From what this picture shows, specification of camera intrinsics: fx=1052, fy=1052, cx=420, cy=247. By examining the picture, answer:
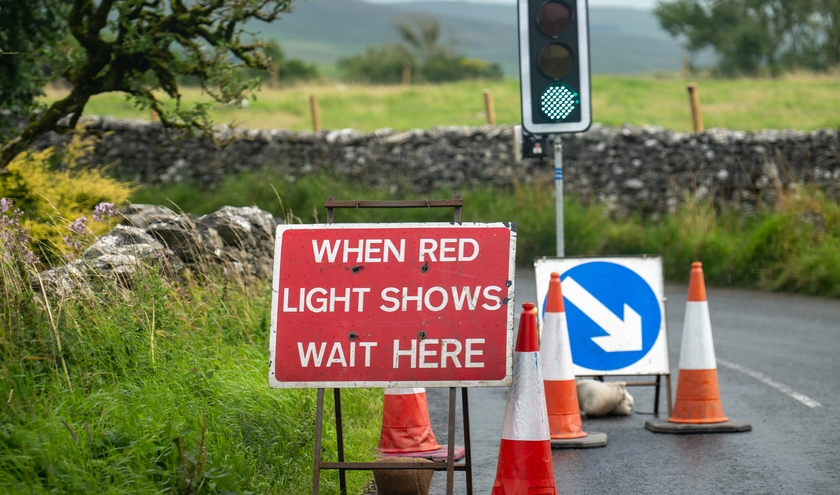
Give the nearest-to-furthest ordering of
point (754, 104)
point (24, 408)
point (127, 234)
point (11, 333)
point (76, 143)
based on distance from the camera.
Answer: point (24, 408)
point (11, 333)
point (127, 234)
point (76, 143)
point (754, 104)

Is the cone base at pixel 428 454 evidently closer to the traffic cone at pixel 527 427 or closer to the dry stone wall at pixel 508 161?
the traffic cone at pixel 527 427

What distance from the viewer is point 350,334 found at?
5.05m

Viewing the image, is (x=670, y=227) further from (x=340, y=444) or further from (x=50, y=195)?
(x=340, y=444)

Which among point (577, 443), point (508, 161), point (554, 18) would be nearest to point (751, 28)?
point (508, 161)

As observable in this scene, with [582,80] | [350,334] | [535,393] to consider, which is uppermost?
[582,80]

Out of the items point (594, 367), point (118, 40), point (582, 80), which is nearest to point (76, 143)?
point (118, 40)

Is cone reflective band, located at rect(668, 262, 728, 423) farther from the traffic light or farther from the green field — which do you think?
the green field

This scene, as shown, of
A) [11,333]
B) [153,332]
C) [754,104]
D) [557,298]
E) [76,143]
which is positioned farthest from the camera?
[754,104]

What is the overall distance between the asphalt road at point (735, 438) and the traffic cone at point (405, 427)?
0.22 metres

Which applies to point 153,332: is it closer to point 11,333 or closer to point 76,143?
point 11,333

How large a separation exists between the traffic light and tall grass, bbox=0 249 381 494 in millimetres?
3249

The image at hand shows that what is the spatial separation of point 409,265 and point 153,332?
198cm

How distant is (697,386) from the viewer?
7.46 meters

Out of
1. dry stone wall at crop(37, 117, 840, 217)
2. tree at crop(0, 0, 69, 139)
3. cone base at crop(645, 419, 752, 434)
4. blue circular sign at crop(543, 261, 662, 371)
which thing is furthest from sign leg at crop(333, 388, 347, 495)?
dry stone wall at crop(37, 117, 840, 217)
